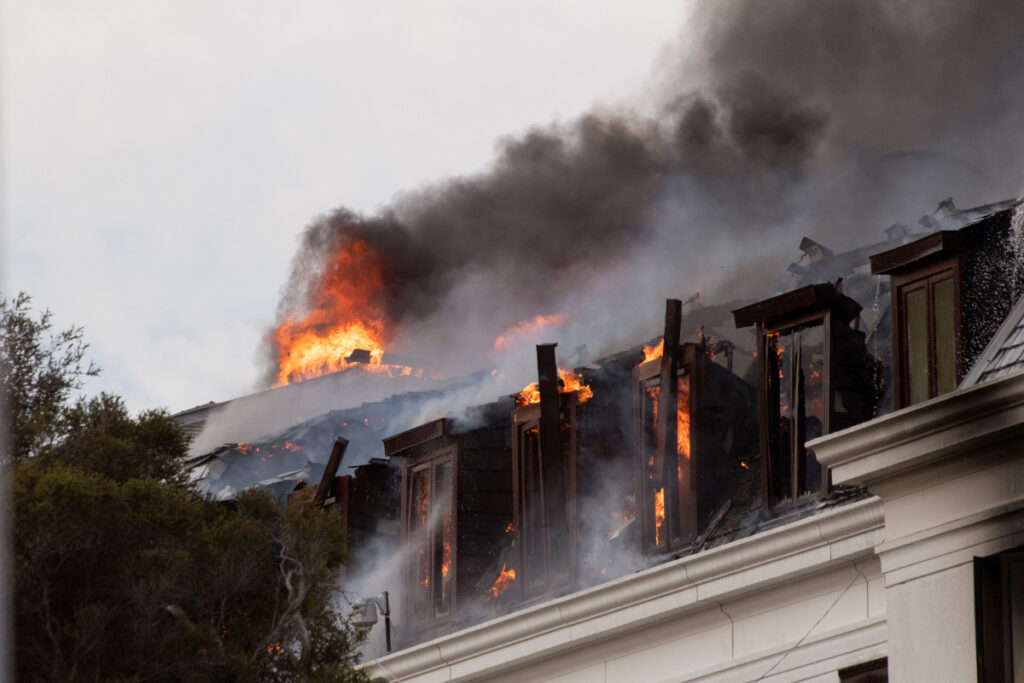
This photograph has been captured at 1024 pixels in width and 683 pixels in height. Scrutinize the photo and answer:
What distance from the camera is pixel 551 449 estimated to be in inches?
815

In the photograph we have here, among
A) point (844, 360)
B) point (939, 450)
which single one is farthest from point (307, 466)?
point (939, 450)

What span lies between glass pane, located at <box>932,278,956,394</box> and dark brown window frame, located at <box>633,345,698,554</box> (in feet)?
10.7

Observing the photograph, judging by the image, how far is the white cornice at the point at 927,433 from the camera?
13.4 meters

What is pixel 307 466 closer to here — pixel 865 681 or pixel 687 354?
pixel 687 354

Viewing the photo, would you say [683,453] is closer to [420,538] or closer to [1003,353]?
[420,538]

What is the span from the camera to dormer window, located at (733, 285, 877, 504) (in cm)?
1738

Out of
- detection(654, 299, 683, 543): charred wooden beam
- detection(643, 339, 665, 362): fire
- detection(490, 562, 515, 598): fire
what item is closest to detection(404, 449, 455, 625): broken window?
detection(490, 562, 515, 598): fire

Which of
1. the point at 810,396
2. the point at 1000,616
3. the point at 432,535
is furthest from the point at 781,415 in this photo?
the point at 432,535

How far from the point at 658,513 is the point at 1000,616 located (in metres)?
6.17

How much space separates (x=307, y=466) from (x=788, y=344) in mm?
11713

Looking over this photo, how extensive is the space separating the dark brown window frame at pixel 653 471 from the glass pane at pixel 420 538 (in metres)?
4.05

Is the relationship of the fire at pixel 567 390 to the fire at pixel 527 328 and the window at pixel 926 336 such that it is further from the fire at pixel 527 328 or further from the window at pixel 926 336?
the fire at pixel 527 328

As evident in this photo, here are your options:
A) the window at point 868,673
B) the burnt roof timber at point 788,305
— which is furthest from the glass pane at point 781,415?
the window at point 868,673

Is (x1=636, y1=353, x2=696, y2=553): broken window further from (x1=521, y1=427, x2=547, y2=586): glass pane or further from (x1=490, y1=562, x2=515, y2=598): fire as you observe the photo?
(x1=490, y1=562, x2=515, y2=598): fire
